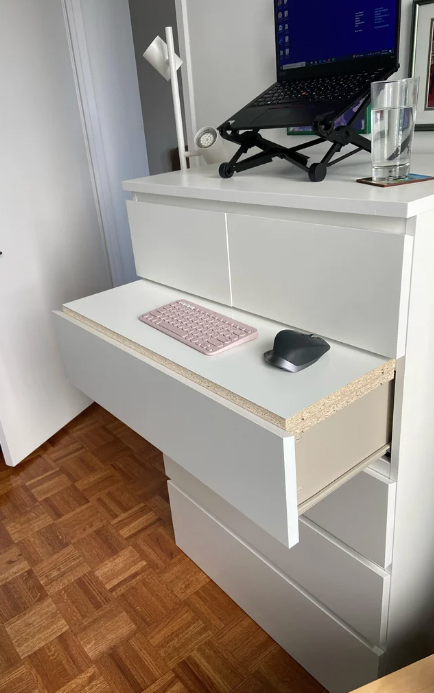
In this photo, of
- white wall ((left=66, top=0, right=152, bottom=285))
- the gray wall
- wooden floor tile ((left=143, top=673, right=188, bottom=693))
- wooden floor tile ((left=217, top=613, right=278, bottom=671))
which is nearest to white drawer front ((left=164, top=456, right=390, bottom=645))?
wooden floor tile ((left=217, top=613, right=278, bottom=671))

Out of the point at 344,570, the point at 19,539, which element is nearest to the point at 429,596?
the point at 344,570

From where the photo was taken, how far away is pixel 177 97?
4.46 feet

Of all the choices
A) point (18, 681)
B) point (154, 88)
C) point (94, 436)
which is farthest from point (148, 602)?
point (154, 88)

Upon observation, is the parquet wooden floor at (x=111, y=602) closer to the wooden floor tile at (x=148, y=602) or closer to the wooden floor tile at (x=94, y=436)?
the wooden floor tile at (x=148, y=602)

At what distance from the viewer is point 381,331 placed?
2.84 ft

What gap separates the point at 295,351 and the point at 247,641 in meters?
0.97

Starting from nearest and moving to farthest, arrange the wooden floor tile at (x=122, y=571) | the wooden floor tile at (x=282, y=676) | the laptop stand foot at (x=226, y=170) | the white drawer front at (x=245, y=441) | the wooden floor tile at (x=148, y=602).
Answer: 1. the white drawer front at (x=245, y=441)
2. the laptop stand foot at (x=226, y=170)
3. the wooden floor tile at (x=282, y=676)
4. the wooden floor tile at (x=148, y=602)
5. the wooden floor tile at (x=122, y=571)

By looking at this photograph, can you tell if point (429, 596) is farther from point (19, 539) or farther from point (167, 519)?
point (19, 539)

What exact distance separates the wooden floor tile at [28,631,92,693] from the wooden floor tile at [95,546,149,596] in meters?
0.19

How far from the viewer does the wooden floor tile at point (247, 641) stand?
4.57 ft

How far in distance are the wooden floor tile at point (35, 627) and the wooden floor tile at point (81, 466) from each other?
61 centimetres

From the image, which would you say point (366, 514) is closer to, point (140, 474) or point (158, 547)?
point (158, 547)

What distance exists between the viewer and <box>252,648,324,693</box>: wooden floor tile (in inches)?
51.6

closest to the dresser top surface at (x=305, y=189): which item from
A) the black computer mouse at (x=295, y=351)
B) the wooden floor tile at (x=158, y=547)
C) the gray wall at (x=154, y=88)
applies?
the black computer mouse at (x=295, y=351)
